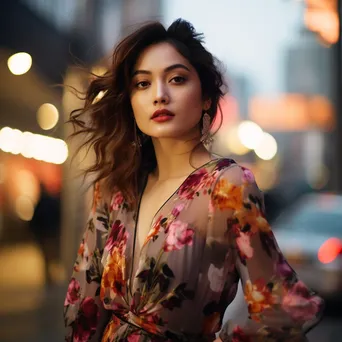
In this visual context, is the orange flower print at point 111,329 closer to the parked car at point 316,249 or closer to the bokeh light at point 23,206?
the parked car at point 316,249

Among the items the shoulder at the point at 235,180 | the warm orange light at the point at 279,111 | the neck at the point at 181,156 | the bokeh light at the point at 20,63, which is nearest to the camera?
the shoulder at the point at 235,180

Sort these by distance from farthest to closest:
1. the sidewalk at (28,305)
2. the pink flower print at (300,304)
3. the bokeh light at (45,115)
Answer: the bokeh light at (45,115)
the sidewalk at (28,305)
the pink flower print at (300,304)

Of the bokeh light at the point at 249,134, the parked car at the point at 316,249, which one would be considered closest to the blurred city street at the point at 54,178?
the parked car at the point at 316,249

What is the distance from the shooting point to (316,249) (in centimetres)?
Answer: 1055

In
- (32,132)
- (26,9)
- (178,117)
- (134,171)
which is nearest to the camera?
(178,117)

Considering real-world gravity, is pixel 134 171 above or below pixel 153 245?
above

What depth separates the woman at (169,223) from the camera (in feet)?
7.80

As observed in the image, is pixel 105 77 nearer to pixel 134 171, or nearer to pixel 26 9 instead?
pixel 134 171

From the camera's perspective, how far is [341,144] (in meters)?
19.8

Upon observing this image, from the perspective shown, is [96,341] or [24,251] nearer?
[96,341]

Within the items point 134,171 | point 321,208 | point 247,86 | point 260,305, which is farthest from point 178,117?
point 247,86

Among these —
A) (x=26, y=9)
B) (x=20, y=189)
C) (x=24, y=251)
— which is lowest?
(x=24, y=251)

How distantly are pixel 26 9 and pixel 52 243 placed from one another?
12.7 feet

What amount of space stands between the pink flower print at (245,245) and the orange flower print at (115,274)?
36 centimetres
